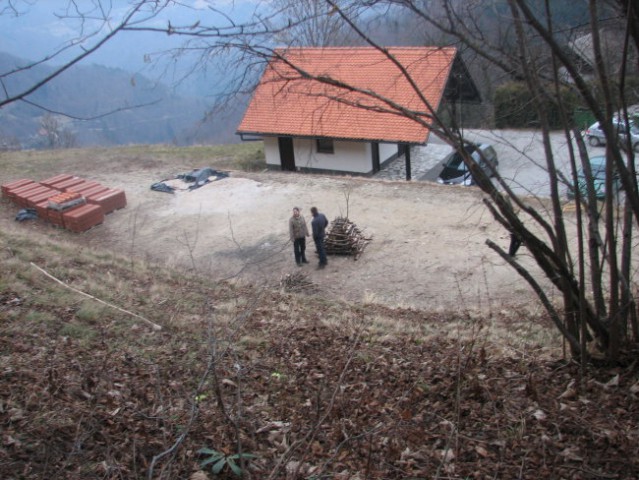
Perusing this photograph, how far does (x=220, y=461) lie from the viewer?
420cm

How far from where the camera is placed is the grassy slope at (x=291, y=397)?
4316mm

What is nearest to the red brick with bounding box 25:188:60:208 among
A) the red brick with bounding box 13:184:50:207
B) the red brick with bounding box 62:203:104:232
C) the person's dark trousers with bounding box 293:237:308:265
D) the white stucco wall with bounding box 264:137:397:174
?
the red brick with bounding box 13:184:50:207

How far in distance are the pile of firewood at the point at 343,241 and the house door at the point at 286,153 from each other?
9.03 m

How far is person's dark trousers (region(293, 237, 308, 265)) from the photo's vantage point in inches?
539

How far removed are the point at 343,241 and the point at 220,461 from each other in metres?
10.5

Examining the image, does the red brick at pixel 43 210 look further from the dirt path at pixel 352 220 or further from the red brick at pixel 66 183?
the dirt path at pixel 352 220

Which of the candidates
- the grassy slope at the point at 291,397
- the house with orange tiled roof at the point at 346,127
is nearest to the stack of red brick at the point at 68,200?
the house with orange tiled roof at the point at 346,127

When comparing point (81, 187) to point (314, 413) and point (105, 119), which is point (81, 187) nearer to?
point (314, 413)

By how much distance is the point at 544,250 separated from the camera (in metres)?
5.01

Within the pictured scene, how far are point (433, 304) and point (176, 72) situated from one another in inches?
329

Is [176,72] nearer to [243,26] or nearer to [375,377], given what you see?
[243,26]

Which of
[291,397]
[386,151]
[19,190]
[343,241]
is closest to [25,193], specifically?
[19,190]

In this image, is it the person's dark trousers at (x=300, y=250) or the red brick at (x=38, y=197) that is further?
the red brick at (x=38, y=197)

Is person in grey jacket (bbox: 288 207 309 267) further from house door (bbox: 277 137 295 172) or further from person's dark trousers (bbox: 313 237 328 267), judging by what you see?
house door (bbox: 277 137 295 172)
